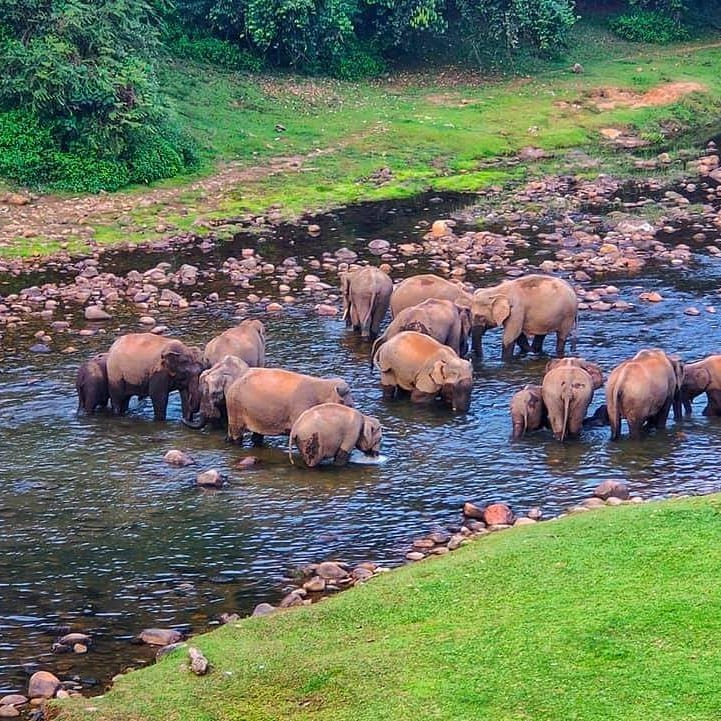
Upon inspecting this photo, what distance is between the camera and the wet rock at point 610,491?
14879mm

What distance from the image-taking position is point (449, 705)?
9.36 m

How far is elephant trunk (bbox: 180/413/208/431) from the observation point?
695 inches

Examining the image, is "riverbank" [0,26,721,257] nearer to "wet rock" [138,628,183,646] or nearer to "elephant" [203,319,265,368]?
"elephant" [203,319,265,368]

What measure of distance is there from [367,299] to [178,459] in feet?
20.2

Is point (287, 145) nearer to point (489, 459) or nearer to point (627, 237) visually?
point (627, 237)

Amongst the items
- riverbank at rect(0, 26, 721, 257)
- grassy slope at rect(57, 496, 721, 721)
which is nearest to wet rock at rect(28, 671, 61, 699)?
grassy slope at rect(57, 496, 721, 721)

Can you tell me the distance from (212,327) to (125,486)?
6815 mm

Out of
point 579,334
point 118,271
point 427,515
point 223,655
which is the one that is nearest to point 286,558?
point 427,515

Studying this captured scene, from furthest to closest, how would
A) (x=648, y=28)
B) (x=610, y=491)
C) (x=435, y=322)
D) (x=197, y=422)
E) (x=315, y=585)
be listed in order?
(x=648, y=28)
(x=435, y=322)
(x=197, y=422)
(x=610, y=491)
(x=315, y=585)

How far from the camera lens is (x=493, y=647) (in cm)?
1009

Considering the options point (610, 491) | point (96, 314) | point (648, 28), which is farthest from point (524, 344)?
point (648, 28)

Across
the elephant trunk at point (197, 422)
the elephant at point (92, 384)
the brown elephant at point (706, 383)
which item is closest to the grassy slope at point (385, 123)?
the elephant at point (92, 384)

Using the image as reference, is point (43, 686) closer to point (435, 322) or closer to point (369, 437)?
point (369, 437)

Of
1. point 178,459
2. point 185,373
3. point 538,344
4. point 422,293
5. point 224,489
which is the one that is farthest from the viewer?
point 422,293
